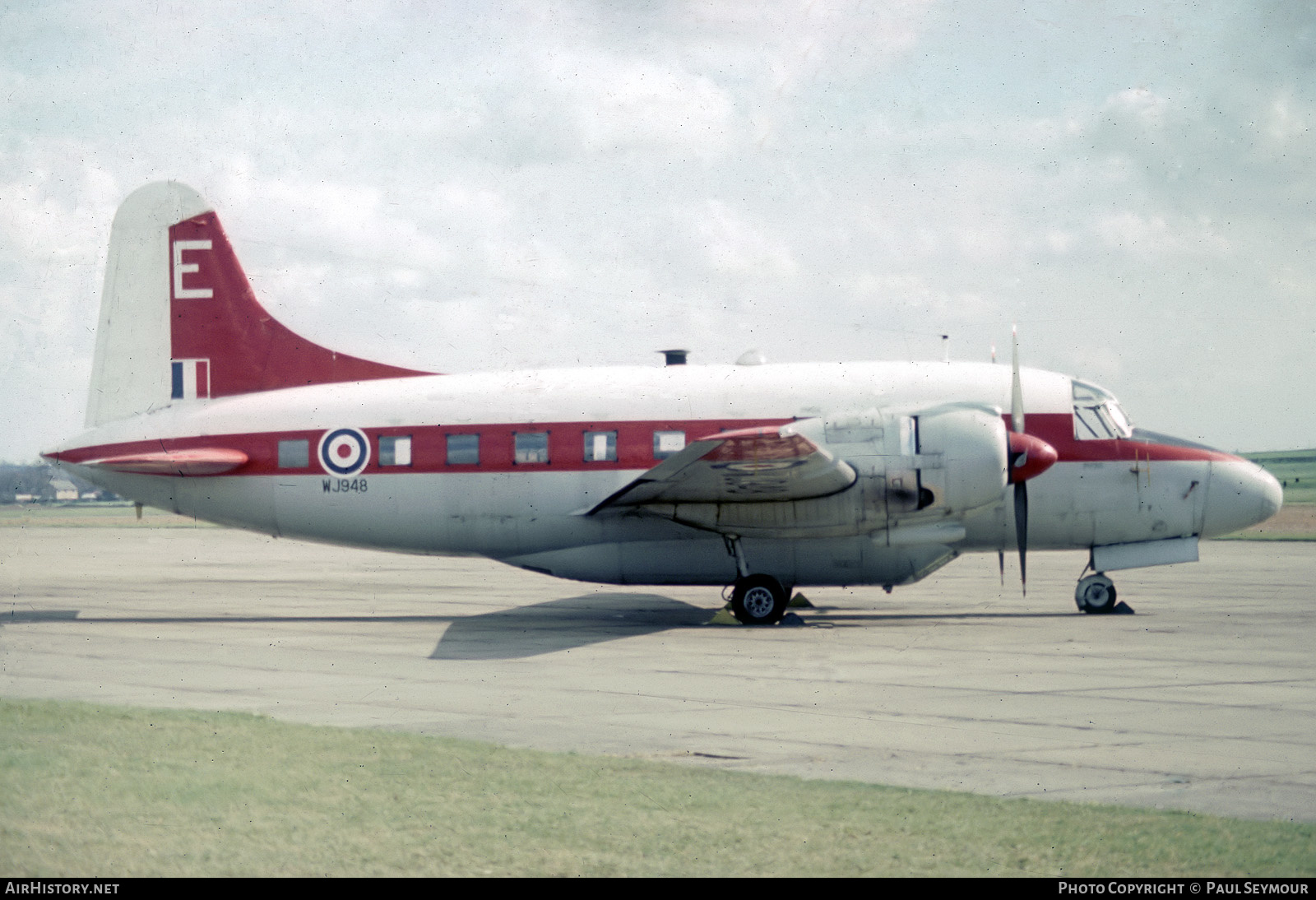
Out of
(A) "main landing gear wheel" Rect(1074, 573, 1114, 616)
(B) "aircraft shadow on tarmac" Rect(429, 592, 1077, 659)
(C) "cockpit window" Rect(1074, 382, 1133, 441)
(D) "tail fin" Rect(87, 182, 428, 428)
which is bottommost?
(B) "aircraft shadow on tarmac" Rect(429, 592, 1077, 659)

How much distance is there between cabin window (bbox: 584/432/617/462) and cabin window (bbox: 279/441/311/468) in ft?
17.5

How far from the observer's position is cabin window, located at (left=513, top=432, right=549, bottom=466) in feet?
74.1

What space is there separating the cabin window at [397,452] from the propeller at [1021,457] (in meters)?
10.9

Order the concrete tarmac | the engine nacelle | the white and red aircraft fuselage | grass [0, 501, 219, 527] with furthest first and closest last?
1. grass [0, 501, 219, 527]
2. the white and red aircraft fuselage
3. the engine nacelle
4. the concrete tarmac

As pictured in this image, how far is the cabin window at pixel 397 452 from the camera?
902 inches

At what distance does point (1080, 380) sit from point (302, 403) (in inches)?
583

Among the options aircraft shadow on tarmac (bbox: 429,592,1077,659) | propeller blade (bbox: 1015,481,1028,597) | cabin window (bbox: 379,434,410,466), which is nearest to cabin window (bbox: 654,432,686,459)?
aircraft shadow on tarmac (bbox: 429,592,1077,659)

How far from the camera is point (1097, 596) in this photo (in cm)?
2247

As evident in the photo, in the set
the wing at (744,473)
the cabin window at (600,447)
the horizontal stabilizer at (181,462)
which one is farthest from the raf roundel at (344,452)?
the wing at (744,473)

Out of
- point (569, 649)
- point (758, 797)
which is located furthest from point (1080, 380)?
point (758, 797)

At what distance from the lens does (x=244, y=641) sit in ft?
63.5

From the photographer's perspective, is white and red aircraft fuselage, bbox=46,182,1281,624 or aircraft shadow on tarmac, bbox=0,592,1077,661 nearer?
aircraft shadow on tarmac, bbox=0,592,1077,661

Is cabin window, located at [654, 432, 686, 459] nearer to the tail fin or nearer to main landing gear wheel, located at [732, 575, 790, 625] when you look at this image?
main landing gear wheel, located at [732, 575, 790, 625]
